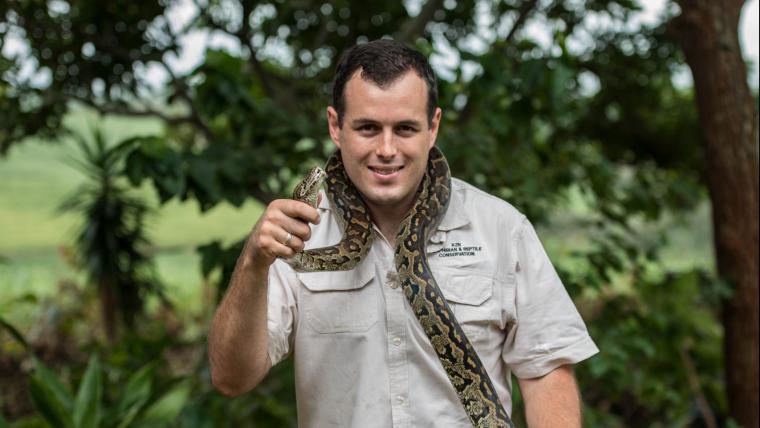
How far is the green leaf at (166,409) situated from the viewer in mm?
4641

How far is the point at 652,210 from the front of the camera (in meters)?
5.62

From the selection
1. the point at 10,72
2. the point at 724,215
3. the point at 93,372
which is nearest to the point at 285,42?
the point at 10,72

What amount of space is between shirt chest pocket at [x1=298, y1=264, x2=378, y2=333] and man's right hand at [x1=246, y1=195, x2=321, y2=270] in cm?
47

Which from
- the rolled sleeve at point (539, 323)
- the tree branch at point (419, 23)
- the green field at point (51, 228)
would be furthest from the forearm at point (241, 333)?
the green field at point (51, 228)

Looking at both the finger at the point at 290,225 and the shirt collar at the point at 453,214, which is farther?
the shirt collar at the point at 453,214

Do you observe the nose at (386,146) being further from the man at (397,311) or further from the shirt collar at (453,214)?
the shirt collar at (453,214)

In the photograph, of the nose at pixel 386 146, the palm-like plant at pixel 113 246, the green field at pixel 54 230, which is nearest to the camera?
the nose at pixel 386 146

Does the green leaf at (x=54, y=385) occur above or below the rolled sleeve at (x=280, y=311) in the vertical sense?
below

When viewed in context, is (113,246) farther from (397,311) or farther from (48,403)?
(397,311)

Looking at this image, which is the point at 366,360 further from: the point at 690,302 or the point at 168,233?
the point at 168,233

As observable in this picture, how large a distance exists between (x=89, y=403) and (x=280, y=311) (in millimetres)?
2471

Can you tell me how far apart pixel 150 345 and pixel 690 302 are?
4.04m

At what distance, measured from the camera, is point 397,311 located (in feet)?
8.76

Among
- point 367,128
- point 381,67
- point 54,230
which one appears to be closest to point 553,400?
point 367,128
